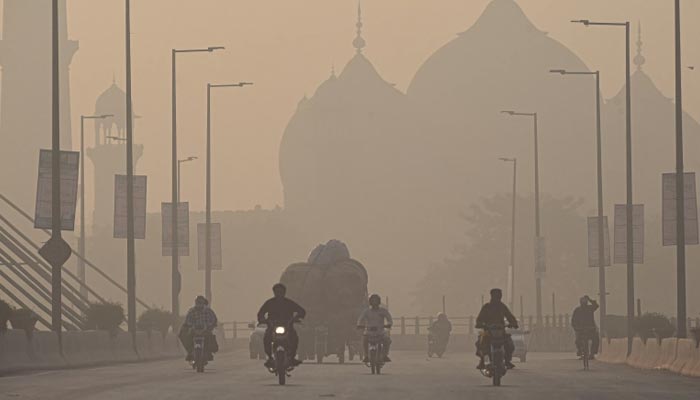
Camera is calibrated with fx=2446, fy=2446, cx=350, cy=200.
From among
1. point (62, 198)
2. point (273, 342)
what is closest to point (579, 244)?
point (62, 198)

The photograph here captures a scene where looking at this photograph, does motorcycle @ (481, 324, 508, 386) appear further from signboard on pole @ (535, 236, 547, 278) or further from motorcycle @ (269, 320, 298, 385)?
signboard on pole @ (535, 236, 547, 278)

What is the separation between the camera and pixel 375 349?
48.0 metres

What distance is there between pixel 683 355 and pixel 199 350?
951cm

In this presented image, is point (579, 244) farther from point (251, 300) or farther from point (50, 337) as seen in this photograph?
point (50, 337)

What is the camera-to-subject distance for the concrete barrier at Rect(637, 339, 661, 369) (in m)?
52.4

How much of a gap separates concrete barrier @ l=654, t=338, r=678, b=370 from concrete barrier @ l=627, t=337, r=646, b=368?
2984 mm

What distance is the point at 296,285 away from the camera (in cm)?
6444

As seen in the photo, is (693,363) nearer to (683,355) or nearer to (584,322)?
(683,355)

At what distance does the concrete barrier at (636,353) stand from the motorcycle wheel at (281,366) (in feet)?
55.0

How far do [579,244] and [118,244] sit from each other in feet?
140

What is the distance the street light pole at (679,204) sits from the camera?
5316 cm

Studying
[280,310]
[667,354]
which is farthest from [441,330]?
[280,310]

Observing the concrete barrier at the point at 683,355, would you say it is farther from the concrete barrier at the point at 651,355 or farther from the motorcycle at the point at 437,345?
the motorcycle at the point at 437,345

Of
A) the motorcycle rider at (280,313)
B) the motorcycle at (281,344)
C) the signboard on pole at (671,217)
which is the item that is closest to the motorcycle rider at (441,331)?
the signboard on pole at (671,217)
